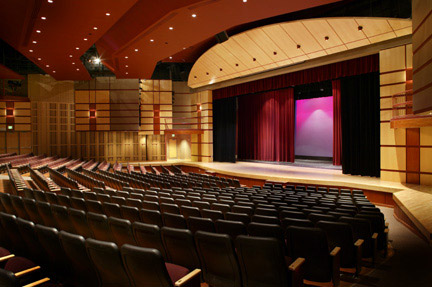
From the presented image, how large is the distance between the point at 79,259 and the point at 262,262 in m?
1.29

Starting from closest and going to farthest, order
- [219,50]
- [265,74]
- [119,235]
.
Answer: [119,235] → [219,50] → [265,74]

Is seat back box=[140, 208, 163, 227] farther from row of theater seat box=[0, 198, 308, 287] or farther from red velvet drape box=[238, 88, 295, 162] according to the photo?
red velvet drape box=[238, 88, 295, 162]

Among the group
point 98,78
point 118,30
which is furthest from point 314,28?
point 98,78

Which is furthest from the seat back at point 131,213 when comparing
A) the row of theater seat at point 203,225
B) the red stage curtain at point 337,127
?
the red stage curtain at point 337,127

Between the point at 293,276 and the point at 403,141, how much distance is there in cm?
773

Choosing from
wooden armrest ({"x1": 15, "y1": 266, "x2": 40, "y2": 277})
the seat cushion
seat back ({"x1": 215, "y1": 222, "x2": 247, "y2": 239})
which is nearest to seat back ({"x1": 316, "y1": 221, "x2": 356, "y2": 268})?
seat back ({"x1": 215, "y1": 222, "x2": 247, "y2": 239})

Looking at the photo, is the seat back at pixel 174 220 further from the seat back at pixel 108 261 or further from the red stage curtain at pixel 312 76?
the red stage curtain at pixel 312 76

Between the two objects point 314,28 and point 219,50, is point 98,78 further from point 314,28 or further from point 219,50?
point 314,28

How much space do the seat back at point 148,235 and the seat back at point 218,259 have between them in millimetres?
339

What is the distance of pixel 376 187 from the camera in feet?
26.0

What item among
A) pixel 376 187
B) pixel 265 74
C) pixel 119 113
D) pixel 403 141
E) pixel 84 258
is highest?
pixel 265 74

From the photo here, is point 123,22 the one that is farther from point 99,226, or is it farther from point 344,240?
point 344,240

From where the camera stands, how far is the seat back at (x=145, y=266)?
5.66 ft

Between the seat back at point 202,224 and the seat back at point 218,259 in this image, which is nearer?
the seat back at point 218,259
